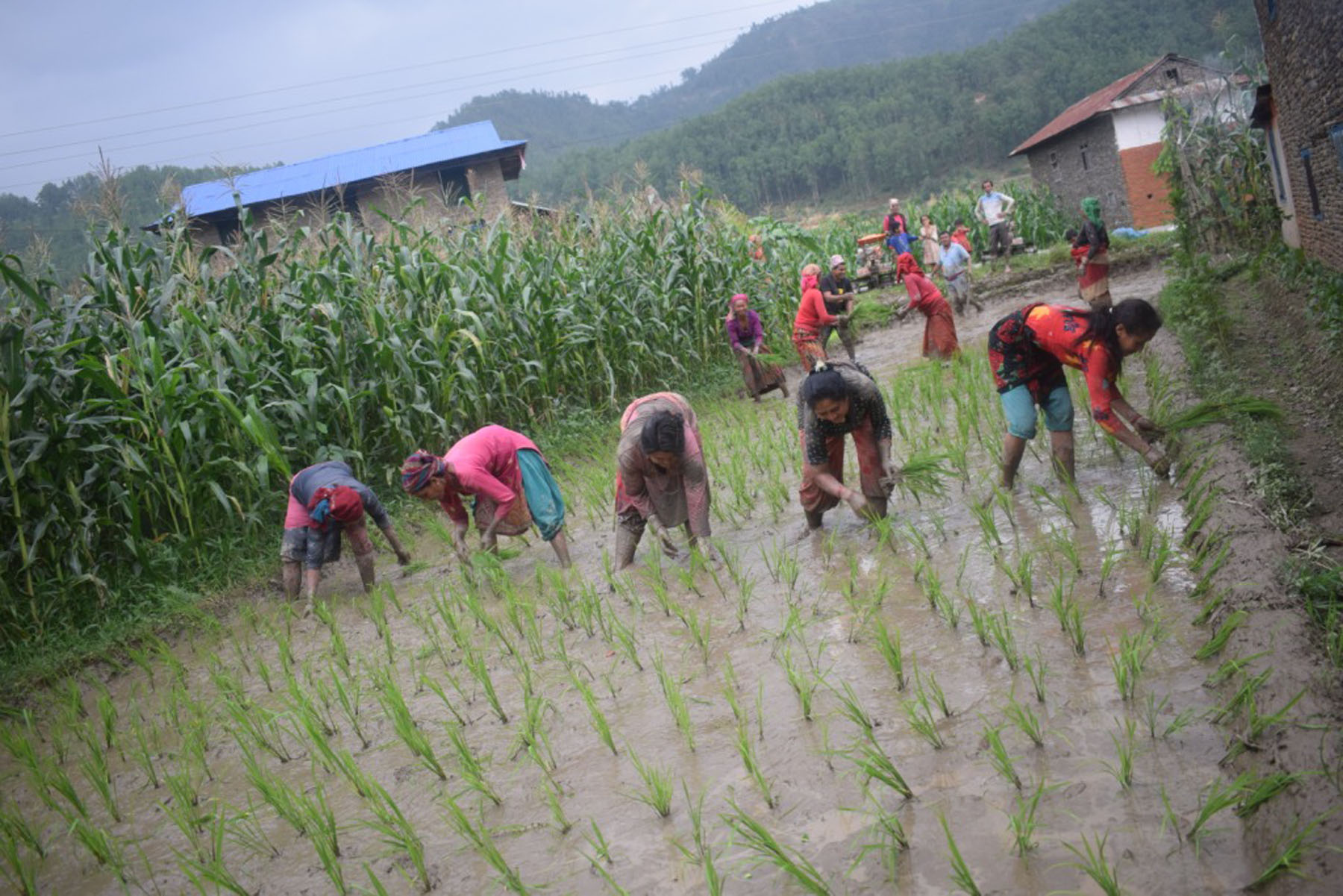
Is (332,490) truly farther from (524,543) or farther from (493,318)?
(493,318)

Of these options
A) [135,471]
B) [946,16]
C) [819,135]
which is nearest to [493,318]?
[135,471]

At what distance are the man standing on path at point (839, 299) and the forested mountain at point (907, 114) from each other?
4453 cm

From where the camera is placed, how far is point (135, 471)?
677 centimetres

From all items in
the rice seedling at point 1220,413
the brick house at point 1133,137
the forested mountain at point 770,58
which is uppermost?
the forested mountain at point 770,58

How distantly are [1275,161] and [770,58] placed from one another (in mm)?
135571

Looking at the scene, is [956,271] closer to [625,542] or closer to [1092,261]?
[1092,261]

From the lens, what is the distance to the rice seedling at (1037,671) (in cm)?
321

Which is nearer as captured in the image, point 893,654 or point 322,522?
point 893,654

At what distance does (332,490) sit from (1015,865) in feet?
16.3

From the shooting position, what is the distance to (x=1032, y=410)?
17.4ft

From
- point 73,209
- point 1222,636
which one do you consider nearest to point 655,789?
point 1222,636

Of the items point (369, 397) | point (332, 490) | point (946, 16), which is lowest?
point (332, 490)

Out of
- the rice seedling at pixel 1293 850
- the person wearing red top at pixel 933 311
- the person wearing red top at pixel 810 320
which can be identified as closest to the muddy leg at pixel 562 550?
the rice seedling at pixel 1293 850

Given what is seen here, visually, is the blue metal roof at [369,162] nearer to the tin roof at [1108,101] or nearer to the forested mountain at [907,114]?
the tin roof at [1108,101]
